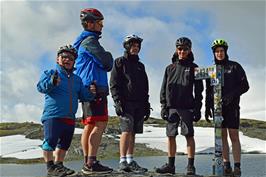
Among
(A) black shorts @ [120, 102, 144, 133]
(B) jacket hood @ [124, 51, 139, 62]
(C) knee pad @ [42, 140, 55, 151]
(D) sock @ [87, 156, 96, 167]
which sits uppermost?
(B) jacket hood @ [124, 51, 139, 62]

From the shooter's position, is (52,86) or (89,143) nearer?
(52,86)

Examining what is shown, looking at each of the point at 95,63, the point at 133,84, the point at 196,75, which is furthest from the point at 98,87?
the point at 196,75

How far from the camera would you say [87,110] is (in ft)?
26.5

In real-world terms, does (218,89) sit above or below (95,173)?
above

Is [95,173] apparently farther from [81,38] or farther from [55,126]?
[81,38]

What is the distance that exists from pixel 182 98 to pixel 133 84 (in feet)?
3.69

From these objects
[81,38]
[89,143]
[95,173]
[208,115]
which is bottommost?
[95,173]

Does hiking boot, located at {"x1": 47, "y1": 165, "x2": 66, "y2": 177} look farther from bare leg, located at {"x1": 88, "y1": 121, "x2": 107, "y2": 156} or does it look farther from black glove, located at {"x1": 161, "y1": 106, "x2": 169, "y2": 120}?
black glove, located at {"x1": 161, "y1": 106, "x2": 169, "y2": 120}

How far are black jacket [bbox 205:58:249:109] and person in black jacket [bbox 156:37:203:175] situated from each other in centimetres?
43

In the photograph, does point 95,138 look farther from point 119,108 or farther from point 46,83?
point 46,83

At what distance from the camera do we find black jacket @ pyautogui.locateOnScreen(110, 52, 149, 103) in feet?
28.6

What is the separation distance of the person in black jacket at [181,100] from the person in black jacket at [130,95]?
49 cm

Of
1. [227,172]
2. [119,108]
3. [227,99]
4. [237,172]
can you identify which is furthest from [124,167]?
[227,99]

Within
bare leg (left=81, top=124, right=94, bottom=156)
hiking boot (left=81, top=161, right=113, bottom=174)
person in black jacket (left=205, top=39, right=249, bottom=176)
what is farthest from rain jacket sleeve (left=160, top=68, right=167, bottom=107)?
hiking boot (left=81, top=161, right=113, bottom=174)
